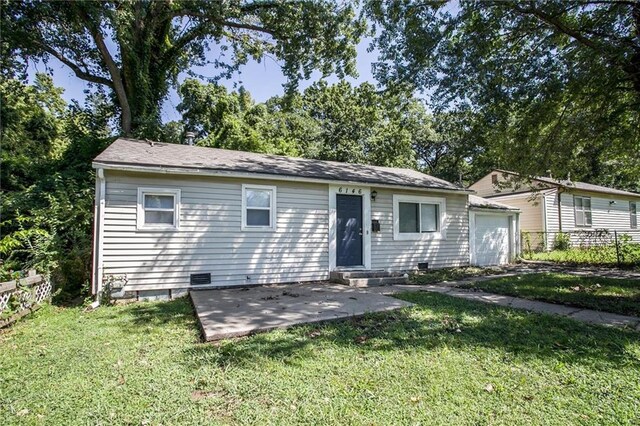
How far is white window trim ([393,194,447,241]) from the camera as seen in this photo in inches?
380

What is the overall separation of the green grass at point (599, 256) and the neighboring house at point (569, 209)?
1.56 m

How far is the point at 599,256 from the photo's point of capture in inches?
480

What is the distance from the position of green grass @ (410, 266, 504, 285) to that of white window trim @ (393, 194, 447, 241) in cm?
107

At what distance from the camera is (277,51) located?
14.4 m

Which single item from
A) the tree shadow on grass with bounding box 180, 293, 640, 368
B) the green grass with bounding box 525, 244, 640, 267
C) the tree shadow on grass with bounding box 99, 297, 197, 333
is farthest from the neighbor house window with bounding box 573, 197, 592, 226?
the tree shadow on grass with bounding box 99, 297, 197, 333

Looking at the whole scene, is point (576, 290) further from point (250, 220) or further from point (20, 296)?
point (20, 296)

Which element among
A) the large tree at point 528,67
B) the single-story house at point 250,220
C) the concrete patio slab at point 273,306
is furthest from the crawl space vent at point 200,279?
the large tree at point 528,67

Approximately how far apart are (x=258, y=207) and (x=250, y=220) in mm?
370

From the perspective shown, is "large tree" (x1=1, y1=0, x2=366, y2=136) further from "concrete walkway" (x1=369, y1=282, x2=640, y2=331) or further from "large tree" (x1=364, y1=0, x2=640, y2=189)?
"concrete walkway" (x1=369, y1=282, x2=640, y2=331)

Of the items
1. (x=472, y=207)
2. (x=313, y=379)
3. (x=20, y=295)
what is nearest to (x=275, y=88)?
(x=472, y=207)

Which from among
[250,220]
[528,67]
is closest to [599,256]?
[528,67]

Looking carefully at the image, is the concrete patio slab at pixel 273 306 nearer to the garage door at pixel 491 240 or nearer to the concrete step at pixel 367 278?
the concrete step at pixel 367 278

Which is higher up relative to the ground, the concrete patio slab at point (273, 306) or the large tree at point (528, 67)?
the large tree at point (528, 67)

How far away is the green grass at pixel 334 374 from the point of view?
2.46 meters
